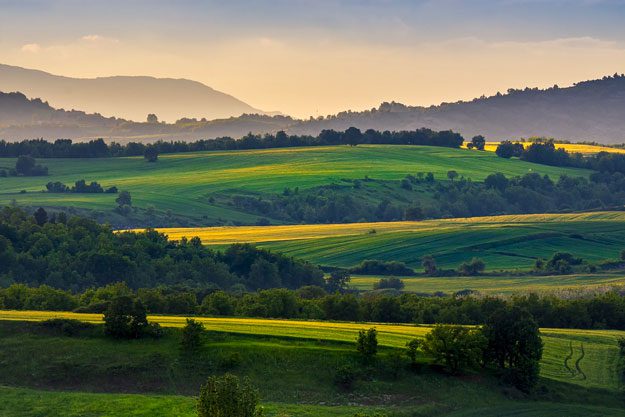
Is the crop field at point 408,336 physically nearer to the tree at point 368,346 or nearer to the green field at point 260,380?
the green field at point 260,380

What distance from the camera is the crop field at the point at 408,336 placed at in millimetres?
81062

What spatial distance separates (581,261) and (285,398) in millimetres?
109207

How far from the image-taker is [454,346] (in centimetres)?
7812

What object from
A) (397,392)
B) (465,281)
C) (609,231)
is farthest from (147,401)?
(609,231)

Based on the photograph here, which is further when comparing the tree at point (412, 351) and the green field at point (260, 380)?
→ the tree at point (412, 351)

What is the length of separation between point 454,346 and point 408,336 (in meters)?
9.10

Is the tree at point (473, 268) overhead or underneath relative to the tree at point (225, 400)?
underneath

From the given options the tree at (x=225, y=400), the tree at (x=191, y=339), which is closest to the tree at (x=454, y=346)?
the tree at (x=191, y=339)

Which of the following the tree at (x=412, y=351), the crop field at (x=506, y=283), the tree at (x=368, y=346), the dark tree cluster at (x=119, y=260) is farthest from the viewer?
the crop field at (x=506, y=283)

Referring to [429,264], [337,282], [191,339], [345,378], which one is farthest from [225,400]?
[429,264]

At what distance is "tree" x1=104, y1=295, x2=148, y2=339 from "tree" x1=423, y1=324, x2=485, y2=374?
20.9 metres

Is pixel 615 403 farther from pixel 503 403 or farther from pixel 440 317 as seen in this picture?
pixel 440 317

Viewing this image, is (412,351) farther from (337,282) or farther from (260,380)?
(337,282)

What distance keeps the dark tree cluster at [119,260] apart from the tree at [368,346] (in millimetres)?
60825
